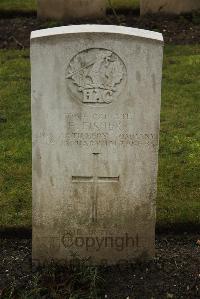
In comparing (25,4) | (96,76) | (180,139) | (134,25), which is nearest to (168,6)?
(134,25)

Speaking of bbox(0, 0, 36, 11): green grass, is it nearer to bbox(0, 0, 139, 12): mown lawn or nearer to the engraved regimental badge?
bbox(0, 0, 139, 12): mown lawn

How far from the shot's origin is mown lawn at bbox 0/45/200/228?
5.69 m

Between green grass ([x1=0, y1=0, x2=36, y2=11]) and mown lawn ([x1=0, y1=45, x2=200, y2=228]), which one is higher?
green grass ([x1=0, y1=0, x2=36, y2=11])

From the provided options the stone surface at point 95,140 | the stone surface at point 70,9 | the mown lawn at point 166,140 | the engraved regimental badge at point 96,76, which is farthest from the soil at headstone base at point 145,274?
the stone surface at point 70,9

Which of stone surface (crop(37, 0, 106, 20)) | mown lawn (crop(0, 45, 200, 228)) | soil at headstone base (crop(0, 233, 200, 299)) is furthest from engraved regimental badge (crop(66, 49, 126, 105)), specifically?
stone surface (crop(37, 0, 106, 20))

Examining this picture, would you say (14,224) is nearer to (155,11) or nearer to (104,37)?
(104,37)

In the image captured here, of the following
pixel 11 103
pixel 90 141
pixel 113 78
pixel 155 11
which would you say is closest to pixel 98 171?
pixel 90 141

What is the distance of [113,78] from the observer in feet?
14.7

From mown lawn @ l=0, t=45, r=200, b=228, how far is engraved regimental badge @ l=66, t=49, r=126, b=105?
1474mm

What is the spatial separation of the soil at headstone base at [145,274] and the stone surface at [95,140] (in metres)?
0.12

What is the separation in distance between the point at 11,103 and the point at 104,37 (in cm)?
382

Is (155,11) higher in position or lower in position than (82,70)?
higher

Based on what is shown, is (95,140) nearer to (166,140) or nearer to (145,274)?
(145,274)

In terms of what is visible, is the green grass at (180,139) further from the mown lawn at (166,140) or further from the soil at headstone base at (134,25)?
the soil at headstone base at (134,25)
